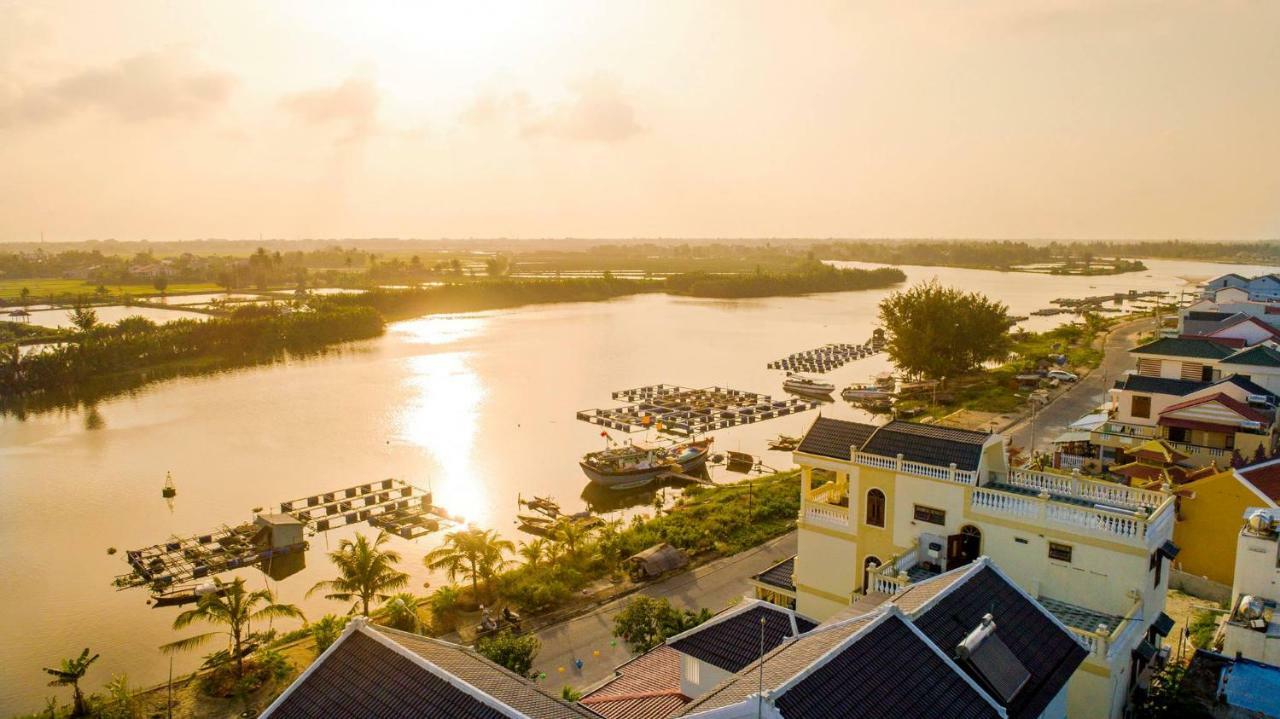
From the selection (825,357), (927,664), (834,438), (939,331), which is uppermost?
(834,438)

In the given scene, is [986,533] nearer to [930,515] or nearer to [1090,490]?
[930,515]

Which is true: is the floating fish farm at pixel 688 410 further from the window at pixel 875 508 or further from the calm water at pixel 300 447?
the window at pixel 875 508

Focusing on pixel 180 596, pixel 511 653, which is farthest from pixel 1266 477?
pixel 180 596

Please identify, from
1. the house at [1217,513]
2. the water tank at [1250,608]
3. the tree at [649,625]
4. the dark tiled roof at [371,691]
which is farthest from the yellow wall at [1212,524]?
the dark tiled roof at [371,691]

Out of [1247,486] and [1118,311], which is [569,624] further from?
[1118,311]


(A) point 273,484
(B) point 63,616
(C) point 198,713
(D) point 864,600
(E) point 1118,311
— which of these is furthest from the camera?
(E) point 1118,311

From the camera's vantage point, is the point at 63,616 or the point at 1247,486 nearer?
the point at 1247,486

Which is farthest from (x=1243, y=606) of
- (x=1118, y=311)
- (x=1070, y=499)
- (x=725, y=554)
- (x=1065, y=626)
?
(x=1118, y=311)
